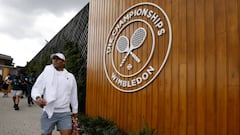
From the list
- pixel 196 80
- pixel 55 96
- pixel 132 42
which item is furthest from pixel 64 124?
pixel 132 42

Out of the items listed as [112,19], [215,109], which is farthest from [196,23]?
[112,19]

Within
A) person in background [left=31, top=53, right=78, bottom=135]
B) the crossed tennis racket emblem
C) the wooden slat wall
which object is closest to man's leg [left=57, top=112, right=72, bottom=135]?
person in background [left=31, top=53, right=78, bottom=135]

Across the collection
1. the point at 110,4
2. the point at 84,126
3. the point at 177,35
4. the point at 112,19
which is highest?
the point at 110,4

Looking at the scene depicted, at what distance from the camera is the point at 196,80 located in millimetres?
3518

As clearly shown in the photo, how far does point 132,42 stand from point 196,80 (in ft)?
5.57

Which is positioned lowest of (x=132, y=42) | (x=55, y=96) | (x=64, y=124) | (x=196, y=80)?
(x=64, y=124)

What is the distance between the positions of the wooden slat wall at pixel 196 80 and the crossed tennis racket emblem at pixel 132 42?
207mm

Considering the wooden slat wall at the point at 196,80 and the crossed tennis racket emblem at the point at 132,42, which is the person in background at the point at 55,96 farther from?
the crossed tennis racket emblem at the point at 132,42

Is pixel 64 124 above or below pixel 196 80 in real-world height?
below

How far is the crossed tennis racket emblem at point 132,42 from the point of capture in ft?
15.3

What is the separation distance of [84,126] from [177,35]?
9.62ft

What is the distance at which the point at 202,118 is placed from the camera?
3.38 meters

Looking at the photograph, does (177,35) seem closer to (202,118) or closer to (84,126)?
(202,118)

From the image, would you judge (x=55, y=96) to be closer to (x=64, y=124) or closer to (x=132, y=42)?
(x=64, y=124)
